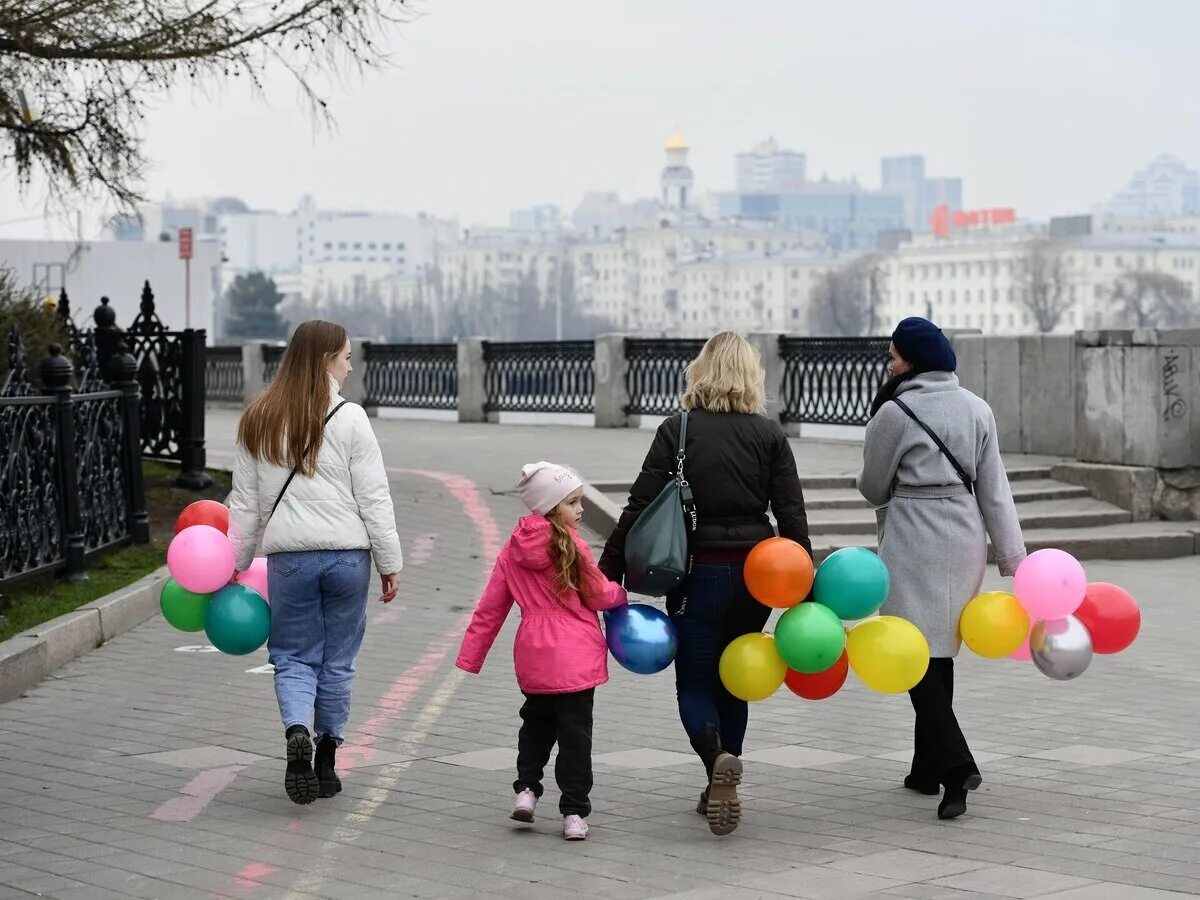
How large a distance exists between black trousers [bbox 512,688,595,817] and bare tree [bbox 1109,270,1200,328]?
161 m

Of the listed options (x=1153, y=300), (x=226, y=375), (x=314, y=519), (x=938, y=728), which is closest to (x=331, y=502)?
(x=314, y=519)

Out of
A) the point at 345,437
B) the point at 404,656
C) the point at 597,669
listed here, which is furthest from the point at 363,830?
the point at 404,656

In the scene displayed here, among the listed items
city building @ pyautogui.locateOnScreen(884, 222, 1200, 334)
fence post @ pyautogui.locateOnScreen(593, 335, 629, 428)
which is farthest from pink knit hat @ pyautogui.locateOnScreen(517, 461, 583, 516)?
city building @ pyautogui.locateOnScreen(884, 222, 1200, 334)

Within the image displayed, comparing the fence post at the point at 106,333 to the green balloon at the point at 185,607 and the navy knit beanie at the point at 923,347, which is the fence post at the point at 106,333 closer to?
the green balloon at the point at 185,607

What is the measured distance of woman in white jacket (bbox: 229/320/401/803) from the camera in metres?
6.66

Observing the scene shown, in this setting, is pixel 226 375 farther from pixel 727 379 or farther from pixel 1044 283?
pixel 1044 283

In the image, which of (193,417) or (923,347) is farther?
(193,417)

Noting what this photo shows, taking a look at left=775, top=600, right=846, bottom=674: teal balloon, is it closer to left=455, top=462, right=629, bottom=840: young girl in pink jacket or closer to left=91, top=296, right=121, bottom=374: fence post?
left=455, top=462, right=629, bottom=840: young girl in pink jacket

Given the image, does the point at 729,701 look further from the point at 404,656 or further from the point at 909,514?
the point at 404,656

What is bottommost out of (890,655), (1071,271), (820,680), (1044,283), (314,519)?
(820,680)

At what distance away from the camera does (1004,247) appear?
199000 mm

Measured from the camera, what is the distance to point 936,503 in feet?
21.7

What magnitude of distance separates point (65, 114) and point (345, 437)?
341 inches

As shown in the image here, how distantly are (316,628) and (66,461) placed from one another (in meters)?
5.02
